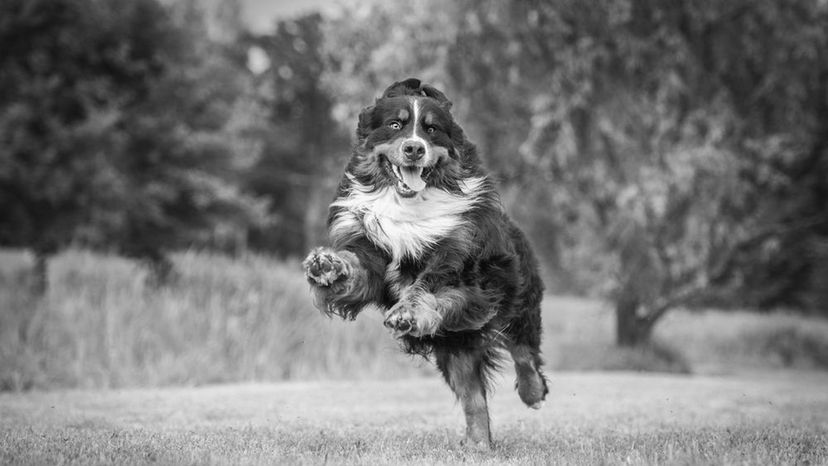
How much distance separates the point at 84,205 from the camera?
16656mm

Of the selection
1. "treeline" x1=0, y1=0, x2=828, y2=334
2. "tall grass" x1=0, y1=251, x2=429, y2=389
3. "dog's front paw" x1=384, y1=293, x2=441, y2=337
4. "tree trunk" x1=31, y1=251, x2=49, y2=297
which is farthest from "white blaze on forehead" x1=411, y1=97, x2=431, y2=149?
"tree trunk" x1=31, y1=251, x2=49, y2=297

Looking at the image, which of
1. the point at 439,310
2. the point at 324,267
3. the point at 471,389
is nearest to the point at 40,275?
the point at 324,267

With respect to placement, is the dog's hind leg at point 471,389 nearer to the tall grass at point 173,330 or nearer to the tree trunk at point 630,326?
the tall grass at point 173,330

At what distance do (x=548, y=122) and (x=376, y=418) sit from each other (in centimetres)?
775

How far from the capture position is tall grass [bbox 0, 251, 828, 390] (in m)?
9.73

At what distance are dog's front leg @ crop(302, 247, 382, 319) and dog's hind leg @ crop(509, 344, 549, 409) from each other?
142 centimetres

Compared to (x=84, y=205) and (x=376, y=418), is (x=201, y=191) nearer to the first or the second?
(x=84, y=205)

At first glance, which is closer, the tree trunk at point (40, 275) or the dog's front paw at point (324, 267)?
the dog's front paw at point (324, 267)

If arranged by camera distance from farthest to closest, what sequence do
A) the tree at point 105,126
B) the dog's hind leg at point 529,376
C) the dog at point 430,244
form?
the tree at point 105,126
the dog's hind leg at point 529,376
the dog at point 430,244

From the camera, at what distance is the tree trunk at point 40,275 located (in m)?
11.2

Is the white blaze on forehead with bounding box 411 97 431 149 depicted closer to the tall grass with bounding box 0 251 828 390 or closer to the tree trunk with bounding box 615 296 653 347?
the tall grass with bounding box 0 251 828 390

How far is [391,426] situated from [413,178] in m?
2.20

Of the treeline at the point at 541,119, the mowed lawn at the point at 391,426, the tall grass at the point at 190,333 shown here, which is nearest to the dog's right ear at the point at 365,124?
the mowed lawn at the point at 391,426

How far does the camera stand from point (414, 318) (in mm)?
4270
